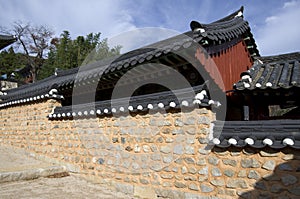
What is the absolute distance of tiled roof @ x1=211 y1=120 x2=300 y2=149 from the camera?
3113mm

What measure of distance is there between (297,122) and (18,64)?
91.2 ft

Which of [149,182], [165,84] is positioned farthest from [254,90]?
[149,182]

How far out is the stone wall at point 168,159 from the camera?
3324 mm

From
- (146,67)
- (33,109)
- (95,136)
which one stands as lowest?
(95,136)

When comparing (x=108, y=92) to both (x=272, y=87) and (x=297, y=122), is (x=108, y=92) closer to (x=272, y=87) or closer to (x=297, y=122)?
(x=272, y=87)

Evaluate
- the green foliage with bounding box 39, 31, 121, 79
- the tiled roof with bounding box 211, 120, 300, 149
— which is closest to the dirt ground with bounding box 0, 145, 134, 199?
the tiled roof with bounding box 211, 120, 300, 149

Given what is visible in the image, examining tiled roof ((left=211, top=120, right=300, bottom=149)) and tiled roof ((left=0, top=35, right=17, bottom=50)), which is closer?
tiled roof ((left=211, top=120, right=300, bottom=149))

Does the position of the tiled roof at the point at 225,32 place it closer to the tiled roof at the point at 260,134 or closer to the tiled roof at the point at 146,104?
the tiled roof at the point at 146,104

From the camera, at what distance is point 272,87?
4.94 m

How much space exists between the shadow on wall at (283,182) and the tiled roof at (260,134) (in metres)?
0.20

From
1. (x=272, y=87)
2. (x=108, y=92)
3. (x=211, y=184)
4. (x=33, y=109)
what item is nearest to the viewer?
(x=211, y=184)

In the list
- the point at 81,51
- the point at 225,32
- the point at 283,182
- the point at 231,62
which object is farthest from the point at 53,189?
the point at 81,51

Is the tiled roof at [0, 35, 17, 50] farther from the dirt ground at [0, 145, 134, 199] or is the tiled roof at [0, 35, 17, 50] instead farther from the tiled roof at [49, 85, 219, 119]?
the tiled roof at [49, 85, 219, 119]

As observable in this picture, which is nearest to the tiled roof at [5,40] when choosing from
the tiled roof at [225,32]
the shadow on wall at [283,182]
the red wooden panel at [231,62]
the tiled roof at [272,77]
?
the tiled roof at [225,32]
